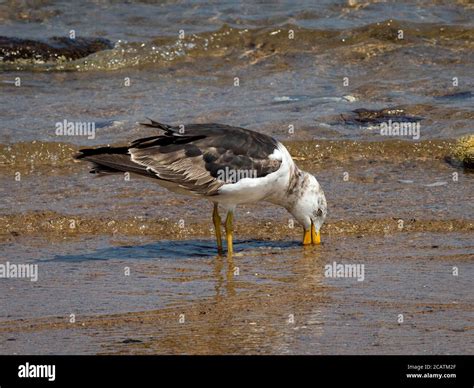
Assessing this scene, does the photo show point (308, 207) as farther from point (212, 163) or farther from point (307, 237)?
point (212, 163)

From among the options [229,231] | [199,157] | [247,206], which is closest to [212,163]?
[199,157]

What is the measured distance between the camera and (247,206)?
8.91 meters

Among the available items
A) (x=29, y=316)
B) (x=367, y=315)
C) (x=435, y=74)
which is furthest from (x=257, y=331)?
(x=435, y=74)

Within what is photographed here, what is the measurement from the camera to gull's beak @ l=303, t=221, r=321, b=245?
25.9 feet

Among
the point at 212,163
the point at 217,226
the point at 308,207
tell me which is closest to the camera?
the point at 212,163

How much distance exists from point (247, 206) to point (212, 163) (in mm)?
1323

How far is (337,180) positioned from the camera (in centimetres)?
Result: 946

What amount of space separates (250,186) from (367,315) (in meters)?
2.13

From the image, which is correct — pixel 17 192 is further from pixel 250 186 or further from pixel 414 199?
pixel 414 199

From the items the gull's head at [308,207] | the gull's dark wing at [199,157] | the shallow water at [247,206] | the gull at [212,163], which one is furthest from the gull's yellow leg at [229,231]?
the gull's head at [308,207]

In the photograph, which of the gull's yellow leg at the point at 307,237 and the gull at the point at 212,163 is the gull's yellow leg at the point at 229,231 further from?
the gull's yellow leg at the point at 307,237

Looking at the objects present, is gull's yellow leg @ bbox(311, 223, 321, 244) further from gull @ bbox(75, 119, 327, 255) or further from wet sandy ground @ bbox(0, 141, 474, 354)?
wet sandy ground @ bbox(0, 141, 474, 354)

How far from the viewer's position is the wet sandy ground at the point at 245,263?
544cm

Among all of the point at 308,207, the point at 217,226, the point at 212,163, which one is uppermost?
the point at 212,163
